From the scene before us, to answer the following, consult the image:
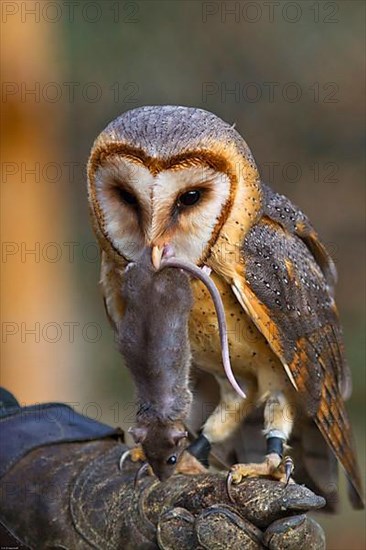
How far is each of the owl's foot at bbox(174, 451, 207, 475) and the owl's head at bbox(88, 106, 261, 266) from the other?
22.9 inches

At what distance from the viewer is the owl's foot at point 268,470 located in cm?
250

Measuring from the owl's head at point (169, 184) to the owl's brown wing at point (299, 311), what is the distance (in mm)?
125

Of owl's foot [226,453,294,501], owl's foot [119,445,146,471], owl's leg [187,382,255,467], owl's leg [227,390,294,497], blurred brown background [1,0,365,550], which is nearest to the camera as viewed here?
owl's foot [226,453,294,501]

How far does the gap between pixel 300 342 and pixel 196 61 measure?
411 centimetres

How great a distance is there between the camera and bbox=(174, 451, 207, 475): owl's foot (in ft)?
9.17

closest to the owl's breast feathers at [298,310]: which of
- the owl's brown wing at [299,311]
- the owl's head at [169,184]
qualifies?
the owl's brown wing at [299,311]

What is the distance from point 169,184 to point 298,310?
0.59m

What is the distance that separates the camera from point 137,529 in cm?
253

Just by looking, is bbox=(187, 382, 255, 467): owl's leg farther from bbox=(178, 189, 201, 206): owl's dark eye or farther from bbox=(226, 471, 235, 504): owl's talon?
bbox=(178, 189, 201, 206): owl's dark eye

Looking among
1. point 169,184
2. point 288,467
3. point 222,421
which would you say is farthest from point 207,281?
point 222,421

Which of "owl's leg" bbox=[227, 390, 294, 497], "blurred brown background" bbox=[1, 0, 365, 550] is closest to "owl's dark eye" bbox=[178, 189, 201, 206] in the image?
"owl's leg" bbox=[227, 390, 294, 497]

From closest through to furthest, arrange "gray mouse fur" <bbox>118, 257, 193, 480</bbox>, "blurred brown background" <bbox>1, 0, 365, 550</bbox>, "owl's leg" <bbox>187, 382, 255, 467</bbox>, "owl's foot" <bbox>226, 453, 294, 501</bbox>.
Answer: "gray mouse fur" <bbox>118, 257, 193, 480</bbox>
"owl's foot" <bbox>226, 453, 294, 501</bbox>
"owl's leg" <bbox>187, 382, 255, 467</bbox>
"blurred brown background" <bbox>1, 0, 365, 550</bbox>

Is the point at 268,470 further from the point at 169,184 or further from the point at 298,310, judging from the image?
the point at 169,184

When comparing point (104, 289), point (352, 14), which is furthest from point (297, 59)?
point (104, 289)
